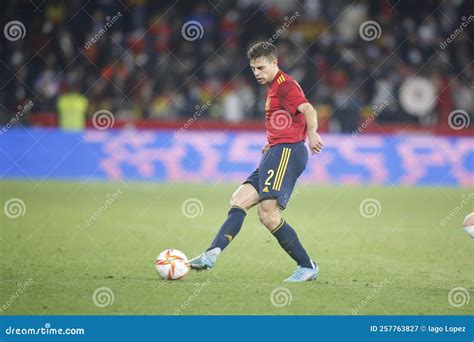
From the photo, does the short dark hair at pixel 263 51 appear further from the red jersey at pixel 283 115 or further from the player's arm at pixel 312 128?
the player's arm at pixel 312 128

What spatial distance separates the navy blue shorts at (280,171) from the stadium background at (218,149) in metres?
0.88

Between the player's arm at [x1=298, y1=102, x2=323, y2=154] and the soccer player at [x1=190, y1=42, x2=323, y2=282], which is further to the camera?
the soccer player at [x1=190, y1=42, x2=323, y2=282]

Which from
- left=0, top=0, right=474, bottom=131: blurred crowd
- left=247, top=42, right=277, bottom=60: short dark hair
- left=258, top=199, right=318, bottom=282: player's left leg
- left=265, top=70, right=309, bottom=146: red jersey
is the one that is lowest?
left=258, top=199, right=318, bottom=282: player's left leg

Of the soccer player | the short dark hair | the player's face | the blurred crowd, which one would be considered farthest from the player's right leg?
the blurred crowd

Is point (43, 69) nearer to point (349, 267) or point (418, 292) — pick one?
point (349, 267)

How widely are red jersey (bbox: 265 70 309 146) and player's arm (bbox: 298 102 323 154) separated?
0.47ft

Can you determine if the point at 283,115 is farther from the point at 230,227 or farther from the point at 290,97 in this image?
the point at 230,227

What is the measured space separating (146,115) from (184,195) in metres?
4.95

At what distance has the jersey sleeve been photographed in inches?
313

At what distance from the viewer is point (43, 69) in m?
20.4

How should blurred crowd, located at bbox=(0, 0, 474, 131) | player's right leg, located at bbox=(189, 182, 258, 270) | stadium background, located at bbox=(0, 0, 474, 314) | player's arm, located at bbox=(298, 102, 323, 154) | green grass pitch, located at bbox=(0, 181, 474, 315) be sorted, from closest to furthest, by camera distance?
green grass pitch, located at bbox=(0, 181, 474, 315) < player's arm, located at bbox=(298, 102, 323, 154) < player's right leg, located at bbox=(189, 182, 258, 270) < stadium background, located at bbox=(0, 0, 474, 314) < blurred crowd, located at bbox=(0, 0, 474, 131)

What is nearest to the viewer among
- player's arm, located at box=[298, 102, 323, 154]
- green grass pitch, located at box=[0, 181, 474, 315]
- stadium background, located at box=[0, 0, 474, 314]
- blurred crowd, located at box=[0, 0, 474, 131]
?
green grass pitch, located at box=[0, 181, 474, 315]

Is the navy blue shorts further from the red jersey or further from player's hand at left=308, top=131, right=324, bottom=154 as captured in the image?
player's hand at left=308, top=131, right=324, bottom=154

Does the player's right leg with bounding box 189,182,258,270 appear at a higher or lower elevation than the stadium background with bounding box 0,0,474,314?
lower
